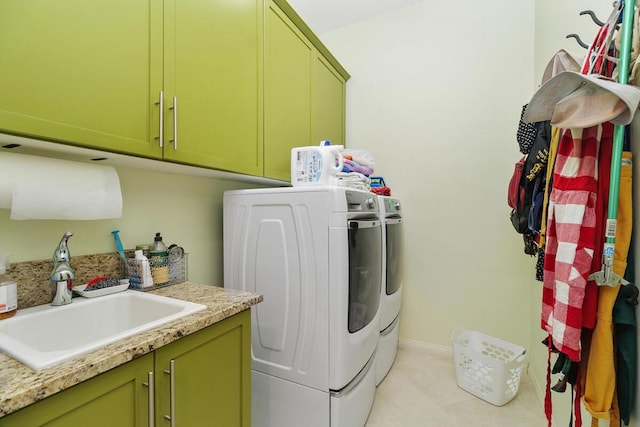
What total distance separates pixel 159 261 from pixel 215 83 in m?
0.88

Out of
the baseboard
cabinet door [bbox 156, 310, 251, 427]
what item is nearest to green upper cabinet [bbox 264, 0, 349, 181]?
cabinet door [bbox 156, 310, 251, 427]

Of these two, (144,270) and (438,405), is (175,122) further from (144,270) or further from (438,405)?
(438,405)

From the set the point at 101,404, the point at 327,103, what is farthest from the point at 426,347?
the point at 101,404

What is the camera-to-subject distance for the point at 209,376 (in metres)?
0.95

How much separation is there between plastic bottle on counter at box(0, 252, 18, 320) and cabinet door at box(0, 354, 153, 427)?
0.51 meters

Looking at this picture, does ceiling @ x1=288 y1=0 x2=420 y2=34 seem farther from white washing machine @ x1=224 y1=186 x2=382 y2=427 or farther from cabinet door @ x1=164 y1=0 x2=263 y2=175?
white washing machine @ x1=224 y1=186 x2=382 y2=427

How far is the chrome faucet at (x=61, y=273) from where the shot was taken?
990 millimetres

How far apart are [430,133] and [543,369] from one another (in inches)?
74.8

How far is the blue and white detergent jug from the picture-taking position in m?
1.59

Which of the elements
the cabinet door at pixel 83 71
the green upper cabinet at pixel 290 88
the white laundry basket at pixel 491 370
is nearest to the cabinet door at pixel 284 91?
the green upper cabinet at pixel 290 88

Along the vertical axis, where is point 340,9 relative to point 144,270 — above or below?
above

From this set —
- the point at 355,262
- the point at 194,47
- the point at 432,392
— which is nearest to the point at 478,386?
the point at 432,392

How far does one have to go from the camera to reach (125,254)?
128cm

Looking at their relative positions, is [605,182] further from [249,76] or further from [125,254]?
[125,254]
